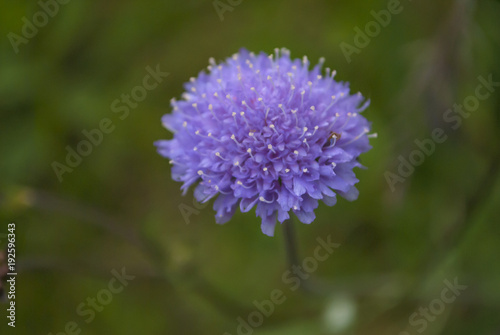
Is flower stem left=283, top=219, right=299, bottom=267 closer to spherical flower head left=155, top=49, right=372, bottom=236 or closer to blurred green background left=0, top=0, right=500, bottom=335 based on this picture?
spherical flower head left=155, top=49, right=372, bottom=236

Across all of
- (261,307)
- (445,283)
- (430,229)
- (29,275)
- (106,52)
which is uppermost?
(430,229)

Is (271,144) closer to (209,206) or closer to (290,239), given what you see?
(290,239)

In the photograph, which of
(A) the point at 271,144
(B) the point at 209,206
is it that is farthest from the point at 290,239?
(B) the point at 209,206

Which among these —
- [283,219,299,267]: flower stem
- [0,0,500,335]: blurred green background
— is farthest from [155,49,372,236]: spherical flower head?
[0,0,500,335]: blurred green background

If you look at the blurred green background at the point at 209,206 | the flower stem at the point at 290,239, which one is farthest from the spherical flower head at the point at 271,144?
the blurred green background at the point at 209,206

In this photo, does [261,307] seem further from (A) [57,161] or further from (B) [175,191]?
(A) [57,161]

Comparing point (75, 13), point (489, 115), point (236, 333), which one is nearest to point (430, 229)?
point (489, 115)

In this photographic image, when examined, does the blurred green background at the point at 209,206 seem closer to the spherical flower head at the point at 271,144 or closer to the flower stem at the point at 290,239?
the flower stem at the point at 290,239
